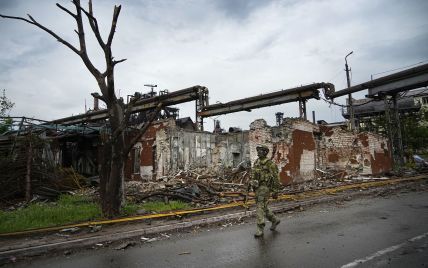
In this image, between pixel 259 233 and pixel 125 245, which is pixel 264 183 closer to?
pixel 259 233

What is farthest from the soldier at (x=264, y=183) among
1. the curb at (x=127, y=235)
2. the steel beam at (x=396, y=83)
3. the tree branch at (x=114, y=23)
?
the steel beam at (x=396, y=83)

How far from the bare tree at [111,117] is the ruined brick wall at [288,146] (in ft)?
28.9

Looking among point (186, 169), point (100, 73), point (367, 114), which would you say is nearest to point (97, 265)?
point (100, 73)

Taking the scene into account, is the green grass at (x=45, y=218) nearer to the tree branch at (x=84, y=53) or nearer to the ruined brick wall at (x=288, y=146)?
the tree branch at (x=84, y=53)

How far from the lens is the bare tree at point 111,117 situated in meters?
8.24

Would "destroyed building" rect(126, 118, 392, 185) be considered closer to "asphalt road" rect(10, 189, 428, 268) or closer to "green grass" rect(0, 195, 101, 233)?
"asphalt road" rect(10, 189, 428, 268)

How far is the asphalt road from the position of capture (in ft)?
14.4

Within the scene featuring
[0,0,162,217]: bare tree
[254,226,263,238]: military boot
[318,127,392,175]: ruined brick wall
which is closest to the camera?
[254,226,263,238]: military boot

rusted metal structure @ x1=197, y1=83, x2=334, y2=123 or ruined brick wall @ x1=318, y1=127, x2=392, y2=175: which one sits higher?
rusted metal structure @ x1=197, y1=83, x2=334, y2=123

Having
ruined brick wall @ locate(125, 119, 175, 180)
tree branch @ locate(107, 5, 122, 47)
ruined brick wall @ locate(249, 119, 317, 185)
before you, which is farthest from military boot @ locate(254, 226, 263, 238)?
ruined brick wall @ locate(125, 119, 175, 180)

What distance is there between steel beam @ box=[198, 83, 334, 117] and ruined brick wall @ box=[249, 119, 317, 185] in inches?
361

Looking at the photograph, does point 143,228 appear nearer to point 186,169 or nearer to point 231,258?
point 231,258

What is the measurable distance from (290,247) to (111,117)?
5.76 meters

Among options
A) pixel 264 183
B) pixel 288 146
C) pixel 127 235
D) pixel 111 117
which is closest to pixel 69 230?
pixel 127 235
